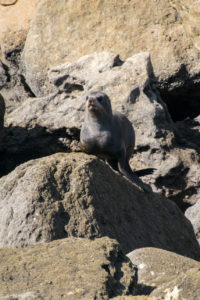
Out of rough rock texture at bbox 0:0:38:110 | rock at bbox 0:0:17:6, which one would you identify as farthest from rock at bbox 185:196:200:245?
rock at bbox 0:0:17:6

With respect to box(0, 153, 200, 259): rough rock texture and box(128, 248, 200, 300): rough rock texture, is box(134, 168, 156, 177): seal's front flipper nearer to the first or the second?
box(0, 153, 200, 259): rough rock texture

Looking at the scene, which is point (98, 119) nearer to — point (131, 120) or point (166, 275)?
point (131, 120)

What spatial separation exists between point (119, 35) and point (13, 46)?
203cm

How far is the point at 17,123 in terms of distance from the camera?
29.5 feet

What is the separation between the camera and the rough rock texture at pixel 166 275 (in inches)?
163

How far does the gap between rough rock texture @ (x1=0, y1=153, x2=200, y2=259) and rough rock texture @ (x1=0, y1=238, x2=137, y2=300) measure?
87cm

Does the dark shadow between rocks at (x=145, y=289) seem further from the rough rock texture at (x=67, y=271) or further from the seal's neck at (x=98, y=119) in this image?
the seal's neck at (x=98, y=119)

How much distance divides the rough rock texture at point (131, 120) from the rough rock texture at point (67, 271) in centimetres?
418

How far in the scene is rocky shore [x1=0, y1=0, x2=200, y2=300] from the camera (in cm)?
423

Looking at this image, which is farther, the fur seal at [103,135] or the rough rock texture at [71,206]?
the fur seal at [103,135]

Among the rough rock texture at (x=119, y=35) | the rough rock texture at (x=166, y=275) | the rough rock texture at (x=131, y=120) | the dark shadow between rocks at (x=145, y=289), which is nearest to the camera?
the rough rock texture at (x=166, y=275)

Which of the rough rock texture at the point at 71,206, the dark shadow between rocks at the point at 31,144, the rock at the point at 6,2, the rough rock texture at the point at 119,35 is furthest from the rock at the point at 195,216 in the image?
the rock at the point at 6,2

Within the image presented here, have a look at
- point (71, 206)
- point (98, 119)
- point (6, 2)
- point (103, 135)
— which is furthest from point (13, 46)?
point (71, 206)

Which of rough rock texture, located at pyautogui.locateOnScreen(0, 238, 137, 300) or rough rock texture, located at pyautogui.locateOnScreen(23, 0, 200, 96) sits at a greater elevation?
rough rock texture, located at pyautogui.locateOnScreen(23, 0, 200, 96)
